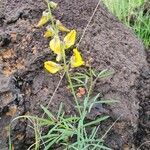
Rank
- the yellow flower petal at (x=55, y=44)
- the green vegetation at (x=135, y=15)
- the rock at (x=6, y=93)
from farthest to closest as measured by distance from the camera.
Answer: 1. the green vegetation at (x=135, y=15)
2. the rock at (x=6, y=93)
3. the yellow flower petal at (x=55, y=44)

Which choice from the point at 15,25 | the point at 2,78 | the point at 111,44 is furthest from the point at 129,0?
the point at 2,78

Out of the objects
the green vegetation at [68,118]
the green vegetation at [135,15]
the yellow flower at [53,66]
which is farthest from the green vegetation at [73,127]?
the green vegetation at [135,15]

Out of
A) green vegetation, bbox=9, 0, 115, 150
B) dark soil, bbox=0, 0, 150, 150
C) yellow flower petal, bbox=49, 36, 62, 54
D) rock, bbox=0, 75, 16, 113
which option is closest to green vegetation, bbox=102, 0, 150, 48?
dark soil, bbox=0, 0, 150, 150

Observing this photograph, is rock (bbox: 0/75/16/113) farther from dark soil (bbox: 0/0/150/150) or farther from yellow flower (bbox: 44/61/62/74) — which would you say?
yellow flower (bbox: 44/61/62/74)

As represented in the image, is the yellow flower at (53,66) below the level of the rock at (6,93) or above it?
above

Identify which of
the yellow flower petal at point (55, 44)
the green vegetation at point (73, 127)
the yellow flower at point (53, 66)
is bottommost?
the green vegetation at point (73, 127)

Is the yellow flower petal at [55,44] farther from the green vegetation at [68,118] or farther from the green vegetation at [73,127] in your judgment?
the green vegetation at [73,127]

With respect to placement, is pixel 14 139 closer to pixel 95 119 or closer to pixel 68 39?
pixel 95 119
